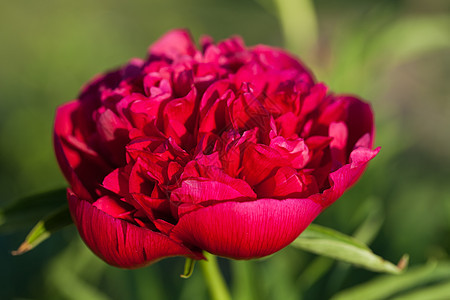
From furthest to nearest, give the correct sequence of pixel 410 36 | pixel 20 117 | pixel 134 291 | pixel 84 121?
pixel 20 117
pixel 410 36
pixel 134 291
pixel 84 121

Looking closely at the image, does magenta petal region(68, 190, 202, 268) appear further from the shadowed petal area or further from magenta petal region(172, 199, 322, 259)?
the shadowed petal area

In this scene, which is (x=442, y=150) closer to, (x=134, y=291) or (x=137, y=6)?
(x=134, y=291)

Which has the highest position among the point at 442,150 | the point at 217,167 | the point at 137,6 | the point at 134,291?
the point at 217,167

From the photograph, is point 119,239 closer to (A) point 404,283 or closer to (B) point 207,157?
(B) point 207,157

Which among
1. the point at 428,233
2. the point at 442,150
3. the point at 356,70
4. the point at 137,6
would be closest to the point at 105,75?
the point at 356,70

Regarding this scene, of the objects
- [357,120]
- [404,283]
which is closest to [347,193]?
[404,283]

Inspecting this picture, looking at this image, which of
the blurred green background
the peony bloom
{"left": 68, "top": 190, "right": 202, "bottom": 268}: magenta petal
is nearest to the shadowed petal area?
the peony bloom

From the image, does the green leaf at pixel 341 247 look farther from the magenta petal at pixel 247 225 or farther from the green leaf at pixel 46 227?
the green leaf at pixel 46 227
